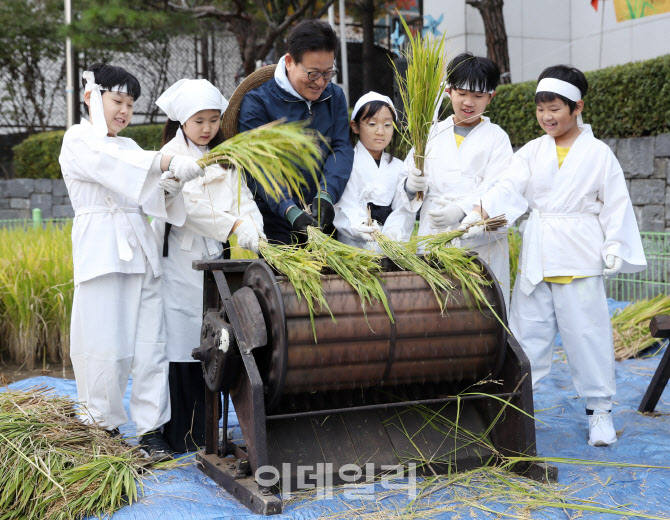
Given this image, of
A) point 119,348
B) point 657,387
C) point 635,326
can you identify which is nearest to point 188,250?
point 119,348

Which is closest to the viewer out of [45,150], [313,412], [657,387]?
[313,412]

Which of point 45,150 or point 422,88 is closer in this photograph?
point 422,88

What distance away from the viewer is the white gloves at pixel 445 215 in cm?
386

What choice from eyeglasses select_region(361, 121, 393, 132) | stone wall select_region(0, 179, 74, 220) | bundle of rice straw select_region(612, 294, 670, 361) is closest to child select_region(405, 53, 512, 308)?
eyeglasses select_region(361, 121, 393, 132)

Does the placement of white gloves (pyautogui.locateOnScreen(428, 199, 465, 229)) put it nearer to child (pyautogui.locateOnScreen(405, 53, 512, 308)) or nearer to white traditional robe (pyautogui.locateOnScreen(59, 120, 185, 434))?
child (pyautogui.locateOnScreen(405, 53, 512, 308))

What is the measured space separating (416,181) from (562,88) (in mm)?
883

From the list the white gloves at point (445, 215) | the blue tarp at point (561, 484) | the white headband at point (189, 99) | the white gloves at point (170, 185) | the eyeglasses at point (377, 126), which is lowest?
the blue tarp at point (561, 484)

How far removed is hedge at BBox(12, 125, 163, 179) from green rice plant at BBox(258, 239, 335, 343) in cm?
1043

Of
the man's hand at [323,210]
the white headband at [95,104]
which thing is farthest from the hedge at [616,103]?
the white headband at [95,104]

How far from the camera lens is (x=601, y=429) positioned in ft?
12.8

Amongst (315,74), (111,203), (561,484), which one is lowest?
(561,484)

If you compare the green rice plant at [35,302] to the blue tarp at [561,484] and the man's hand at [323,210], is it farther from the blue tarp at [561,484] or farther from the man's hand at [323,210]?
the man's hand at [323,210]

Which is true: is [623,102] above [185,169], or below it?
above

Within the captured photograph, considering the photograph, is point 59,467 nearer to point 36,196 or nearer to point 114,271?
point 114,271
